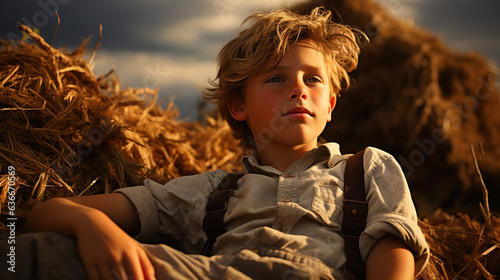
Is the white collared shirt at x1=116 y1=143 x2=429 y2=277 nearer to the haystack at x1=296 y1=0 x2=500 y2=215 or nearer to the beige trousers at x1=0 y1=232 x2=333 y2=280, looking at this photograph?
the beige trousers at x1=0 y1=232 x2=333 y2=280

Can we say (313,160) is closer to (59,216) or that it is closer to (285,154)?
(285,154)

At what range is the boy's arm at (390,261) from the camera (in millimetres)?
1287

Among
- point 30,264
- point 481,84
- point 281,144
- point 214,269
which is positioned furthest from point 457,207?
point 30,264

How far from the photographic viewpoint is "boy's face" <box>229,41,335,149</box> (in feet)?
5.41

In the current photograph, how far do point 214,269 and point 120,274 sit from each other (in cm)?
26

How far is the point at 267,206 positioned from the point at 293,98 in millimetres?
417

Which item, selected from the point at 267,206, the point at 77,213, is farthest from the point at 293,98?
the point at 77,213

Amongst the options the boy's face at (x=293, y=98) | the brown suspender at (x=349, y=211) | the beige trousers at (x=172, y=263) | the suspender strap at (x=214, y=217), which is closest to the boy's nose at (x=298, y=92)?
the boy's face at (x=293, y=98)

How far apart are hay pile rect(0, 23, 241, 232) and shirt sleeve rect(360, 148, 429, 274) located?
39.0 inches

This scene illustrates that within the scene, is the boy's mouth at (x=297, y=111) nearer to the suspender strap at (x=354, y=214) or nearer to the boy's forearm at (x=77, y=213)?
the suspender strap at (x=354, y=214)

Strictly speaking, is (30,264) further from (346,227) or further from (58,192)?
(346,227)

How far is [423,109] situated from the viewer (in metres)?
4.05

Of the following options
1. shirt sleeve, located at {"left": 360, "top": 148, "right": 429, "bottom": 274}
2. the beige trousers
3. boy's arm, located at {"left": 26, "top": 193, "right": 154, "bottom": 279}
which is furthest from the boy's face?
boy's arm, located at {"left": 26, "top": 193, "right": 154, "bottom": 279}

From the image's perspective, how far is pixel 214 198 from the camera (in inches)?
65.7
